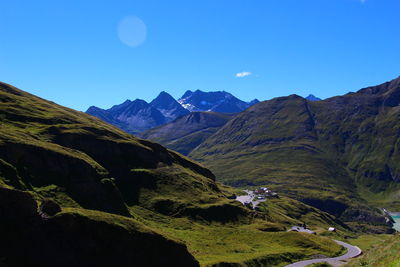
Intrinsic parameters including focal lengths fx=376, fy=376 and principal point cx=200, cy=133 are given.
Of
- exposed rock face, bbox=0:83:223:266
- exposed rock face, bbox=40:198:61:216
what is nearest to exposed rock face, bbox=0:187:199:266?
exposed rock face, bbox=0:83:223:266

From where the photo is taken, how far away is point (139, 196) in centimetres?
13575

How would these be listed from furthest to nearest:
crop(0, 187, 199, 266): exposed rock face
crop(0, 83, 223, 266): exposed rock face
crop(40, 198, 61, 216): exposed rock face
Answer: crop(40, 198, 61, 216): exposed rock face, crop(0, 83, 223, 266): exposed rock face, crop(0, 187, 199, 266): exposed rock face

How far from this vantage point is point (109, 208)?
107125 mm

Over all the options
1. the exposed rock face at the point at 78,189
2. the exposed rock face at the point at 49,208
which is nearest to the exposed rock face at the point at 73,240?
the exposed rock face at the point at 78,189

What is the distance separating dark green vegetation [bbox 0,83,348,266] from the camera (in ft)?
189

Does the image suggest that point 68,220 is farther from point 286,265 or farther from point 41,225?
point 286,265

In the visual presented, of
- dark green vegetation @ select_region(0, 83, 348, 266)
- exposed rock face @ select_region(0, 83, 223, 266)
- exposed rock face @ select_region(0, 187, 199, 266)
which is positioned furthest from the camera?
dark green vegetation @ select_region(0, 83, 348, 266)

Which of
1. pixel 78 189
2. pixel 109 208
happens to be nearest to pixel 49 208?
pixel 78 189

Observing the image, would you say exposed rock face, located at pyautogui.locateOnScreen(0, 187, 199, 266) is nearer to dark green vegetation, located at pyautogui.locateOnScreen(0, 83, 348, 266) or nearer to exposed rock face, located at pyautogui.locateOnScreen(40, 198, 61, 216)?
dark green vegetation, located at pyautogui.locateOnScreen(0, 83, 348, 266)

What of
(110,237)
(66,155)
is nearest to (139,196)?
(66,155)

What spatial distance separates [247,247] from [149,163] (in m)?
58.7

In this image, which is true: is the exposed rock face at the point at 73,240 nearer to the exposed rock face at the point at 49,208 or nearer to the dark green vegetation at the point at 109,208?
the dark green vegetation at the point at 109,208

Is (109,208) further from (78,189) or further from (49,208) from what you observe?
(49,208)

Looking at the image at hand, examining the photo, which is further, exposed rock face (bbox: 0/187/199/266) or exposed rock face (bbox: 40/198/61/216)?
exposed rock face (bbox: 40/198/61/216)
